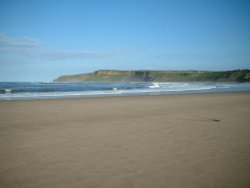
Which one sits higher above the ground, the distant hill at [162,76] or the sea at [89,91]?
the distant hill at [162,76]

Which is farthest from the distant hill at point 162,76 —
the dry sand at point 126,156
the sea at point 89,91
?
the dry sand at point 126,156

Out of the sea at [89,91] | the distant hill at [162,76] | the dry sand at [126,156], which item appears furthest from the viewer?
the distant hill at [162,76]

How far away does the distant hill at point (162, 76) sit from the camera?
102250 millimetres

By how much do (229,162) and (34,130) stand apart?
4903 millimetres

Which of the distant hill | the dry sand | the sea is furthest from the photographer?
the distant hill

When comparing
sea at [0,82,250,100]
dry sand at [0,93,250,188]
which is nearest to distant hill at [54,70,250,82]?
sea at [0,82,250,100]

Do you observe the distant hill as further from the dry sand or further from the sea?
the dry sand

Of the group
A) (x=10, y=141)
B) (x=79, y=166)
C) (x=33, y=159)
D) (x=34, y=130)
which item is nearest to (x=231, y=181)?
(x=79, y=166)

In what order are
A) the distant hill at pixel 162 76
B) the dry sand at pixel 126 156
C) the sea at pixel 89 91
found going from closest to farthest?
the dry sand at pixel 126 156 → the sea at pixel 89 91 → the distant hill at pixel 162 76

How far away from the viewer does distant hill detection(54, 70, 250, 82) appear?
10225 cm

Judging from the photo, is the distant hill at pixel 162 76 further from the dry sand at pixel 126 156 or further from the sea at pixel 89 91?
the dry sand at pixel 126 156

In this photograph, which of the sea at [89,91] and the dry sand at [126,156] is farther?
the sea at [89,91]

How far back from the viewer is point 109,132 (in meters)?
5.76

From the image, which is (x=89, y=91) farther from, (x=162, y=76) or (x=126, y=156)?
(x=162, y=76)
